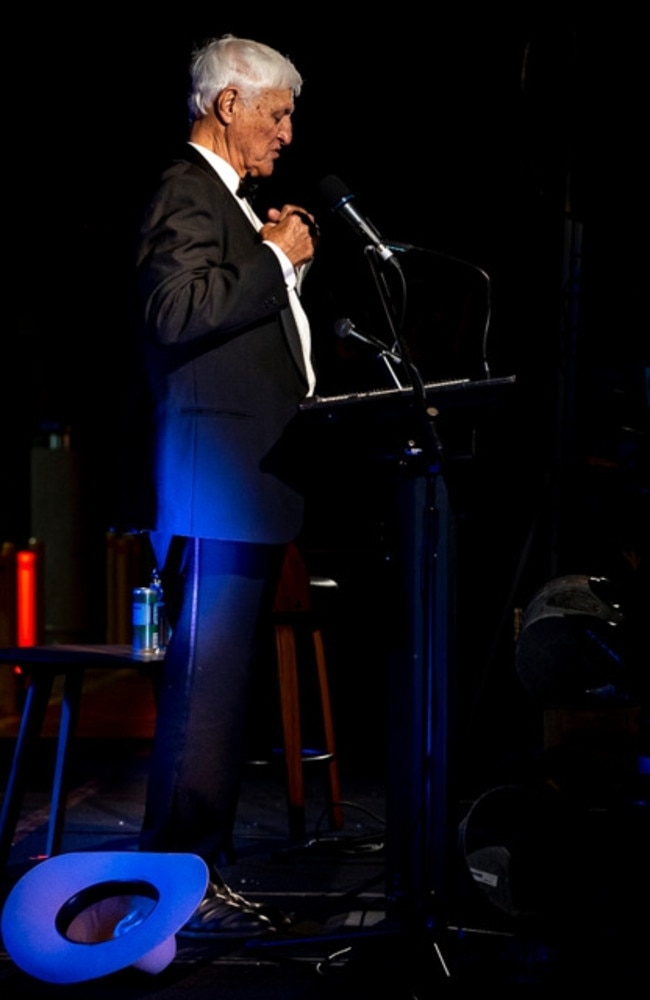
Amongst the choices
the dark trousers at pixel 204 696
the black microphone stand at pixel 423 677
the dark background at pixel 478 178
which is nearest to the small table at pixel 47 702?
the dark trousers at pixel 204 696

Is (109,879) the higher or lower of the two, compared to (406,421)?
lower

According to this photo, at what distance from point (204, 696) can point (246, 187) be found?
1.05m

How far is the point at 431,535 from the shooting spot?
236cm

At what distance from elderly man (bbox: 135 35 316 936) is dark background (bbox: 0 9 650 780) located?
2.05 meters

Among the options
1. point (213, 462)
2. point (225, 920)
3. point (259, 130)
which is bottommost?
point (225, 920)

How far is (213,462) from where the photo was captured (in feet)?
8.64

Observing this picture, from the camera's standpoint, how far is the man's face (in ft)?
9.15

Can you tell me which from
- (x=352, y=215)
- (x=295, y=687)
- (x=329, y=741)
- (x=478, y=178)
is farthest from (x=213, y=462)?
(x=478, y=178)

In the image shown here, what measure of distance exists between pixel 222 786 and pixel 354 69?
398 cm

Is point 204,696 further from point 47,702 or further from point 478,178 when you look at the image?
point 478,178

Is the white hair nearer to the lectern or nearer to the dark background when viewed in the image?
the lectern

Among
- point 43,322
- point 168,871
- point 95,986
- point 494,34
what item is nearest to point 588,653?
point 168,871

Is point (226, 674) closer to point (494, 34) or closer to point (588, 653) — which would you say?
point (588, 653)

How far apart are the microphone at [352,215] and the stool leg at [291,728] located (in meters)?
1.56
